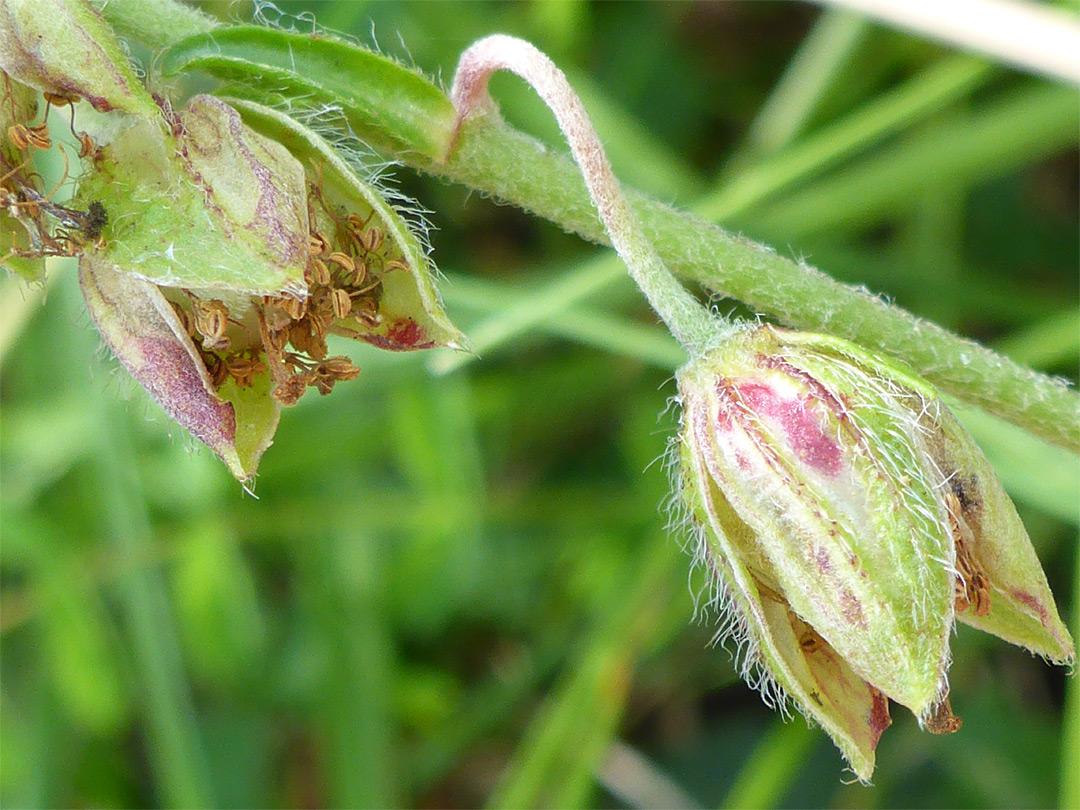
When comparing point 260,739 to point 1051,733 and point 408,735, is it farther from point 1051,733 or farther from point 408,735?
point 1051,733

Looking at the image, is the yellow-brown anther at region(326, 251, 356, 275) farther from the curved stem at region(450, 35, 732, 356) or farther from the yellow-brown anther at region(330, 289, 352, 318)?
the curved stem at region(450, 35, 732, 356)

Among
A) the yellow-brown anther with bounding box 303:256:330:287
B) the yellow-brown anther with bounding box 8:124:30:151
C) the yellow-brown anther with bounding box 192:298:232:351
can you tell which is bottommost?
the yellow-brown anther with bounding box 192:298:232:351

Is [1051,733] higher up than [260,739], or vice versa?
[1051,733]

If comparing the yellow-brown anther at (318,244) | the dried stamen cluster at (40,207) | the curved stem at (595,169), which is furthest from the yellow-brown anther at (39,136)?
the curved stem at (595,169)

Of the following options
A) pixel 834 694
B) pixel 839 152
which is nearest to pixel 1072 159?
pixel 839 152

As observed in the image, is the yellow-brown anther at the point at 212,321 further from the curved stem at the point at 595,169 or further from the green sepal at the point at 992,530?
the green sepal at the point at 992,530

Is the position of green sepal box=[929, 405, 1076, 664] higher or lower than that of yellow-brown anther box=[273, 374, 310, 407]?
higher

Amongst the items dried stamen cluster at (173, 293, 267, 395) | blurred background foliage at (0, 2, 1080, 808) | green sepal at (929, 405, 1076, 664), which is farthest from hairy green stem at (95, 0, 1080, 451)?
blurred background foliage at (0, 2, 1080, 808)
